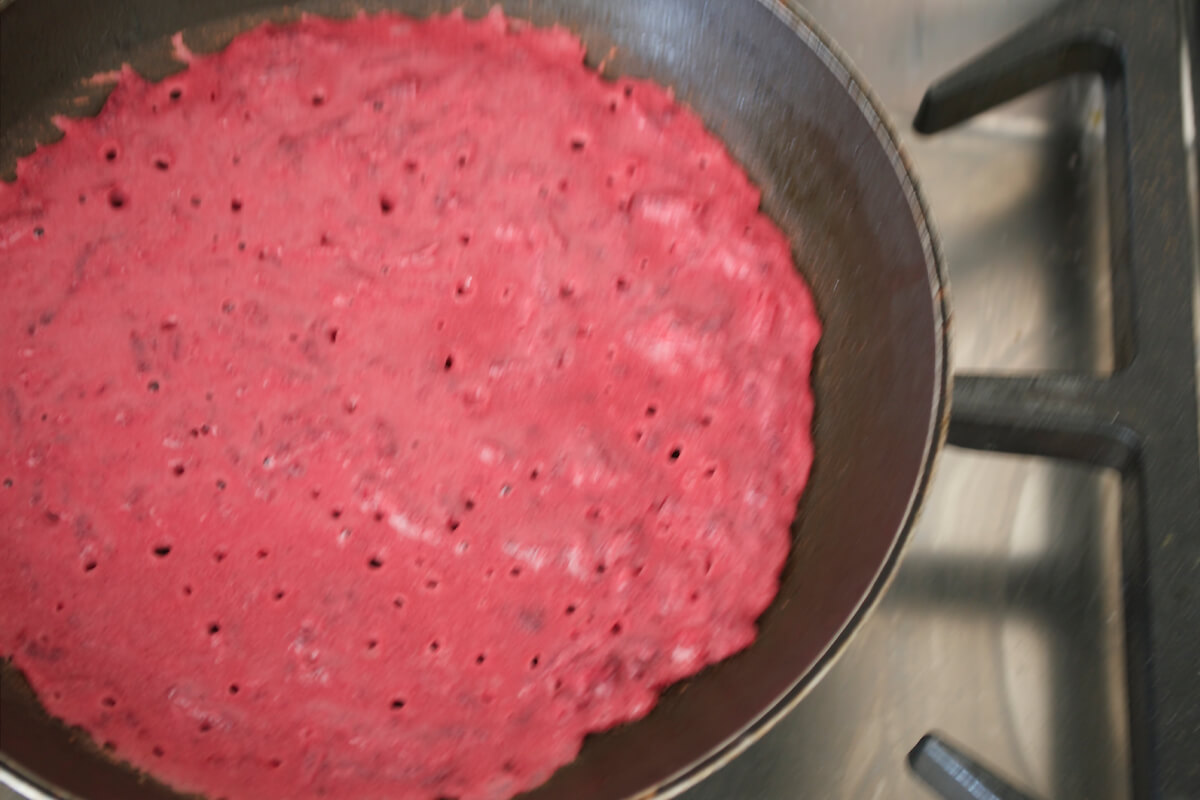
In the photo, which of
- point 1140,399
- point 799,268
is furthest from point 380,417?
point 1140,399

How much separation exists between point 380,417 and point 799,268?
0.36m

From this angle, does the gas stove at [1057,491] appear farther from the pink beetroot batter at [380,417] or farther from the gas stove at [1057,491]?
the pink beetroot batter at [380,417]

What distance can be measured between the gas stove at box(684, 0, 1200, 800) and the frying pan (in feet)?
0.18

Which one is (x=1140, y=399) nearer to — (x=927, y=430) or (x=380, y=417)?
(x=927, y=430)

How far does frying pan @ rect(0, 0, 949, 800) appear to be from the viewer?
60 cm

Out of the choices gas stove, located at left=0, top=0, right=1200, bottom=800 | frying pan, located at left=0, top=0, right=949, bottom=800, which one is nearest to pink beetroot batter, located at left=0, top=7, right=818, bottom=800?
frying pan, located at left=0, top=0, right=949, bottom=800

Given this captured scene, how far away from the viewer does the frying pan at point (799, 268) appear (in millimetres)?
598

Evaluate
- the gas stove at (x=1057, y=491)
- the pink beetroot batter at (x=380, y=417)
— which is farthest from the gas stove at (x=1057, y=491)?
the pink beetroot batter at (x=380, y=417)

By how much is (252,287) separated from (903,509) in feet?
1.66

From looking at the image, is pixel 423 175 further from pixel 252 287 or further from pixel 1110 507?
pixel 1110 507

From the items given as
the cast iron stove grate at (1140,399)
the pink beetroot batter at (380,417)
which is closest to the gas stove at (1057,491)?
the cast iron stove grate at (1140,399)

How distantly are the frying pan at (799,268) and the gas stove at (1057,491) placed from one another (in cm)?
5

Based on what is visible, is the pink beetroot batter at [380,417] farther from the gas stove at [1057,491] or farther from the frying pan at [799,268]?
the gas stove at [1057,491]

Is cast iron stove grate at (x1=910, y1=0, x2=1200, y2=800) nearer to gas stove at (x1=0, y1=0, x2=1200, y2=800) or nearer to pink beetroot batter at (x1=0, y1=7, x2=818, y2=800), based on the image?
gas stove at (x1=0, y1=0, x2=1200, y2=800)
